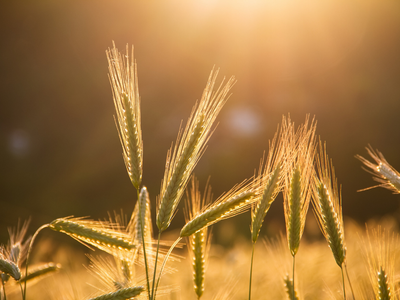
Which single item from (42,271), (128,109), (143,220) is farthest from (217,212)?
(42,271)

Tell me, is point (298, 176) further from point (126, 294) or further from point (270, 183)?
point (126, 294)

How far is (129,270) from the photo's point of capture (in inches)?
40.6

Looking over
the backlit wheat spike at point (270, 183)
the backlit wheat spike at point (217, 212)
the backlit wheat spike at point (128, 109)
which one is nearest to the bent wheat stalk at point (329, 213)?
the backlit wheat spike at point (270, 183)

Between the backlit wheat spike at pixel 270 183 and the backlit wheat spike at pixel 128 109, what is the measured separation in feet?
1.25

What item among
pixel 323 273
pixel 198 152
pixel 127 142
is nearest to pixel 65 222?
pixel 127 142

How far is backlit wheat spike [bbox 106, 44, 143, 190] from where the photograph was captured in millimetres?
824

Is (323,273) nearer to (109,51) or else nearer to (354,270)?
(354,270)

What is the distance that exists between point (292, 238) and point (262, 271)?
156cm

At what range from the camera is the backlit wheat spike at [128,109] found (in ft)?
2.70

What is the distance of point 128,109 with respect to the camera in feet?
2.94

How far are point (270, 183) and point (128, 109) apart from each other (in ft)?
1.66

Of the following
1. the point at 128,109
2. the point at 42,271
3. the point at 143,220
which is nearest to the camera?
the point at 128,109

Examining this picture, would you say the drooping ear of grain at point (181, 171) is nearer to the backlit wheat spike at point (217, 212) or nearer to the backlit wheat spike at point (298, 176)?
the backlit wheat spike at point (217, 212)

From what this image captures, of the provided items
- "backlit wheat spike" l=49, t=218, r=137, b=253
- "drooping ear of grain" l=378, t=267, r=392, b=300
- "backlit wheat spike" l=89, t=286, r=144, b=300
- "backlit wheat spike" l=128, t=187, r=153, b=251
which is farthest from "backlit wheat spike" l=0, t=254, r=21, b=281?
"drooping ear of grain" l=378, t=267, r=392, b=300
